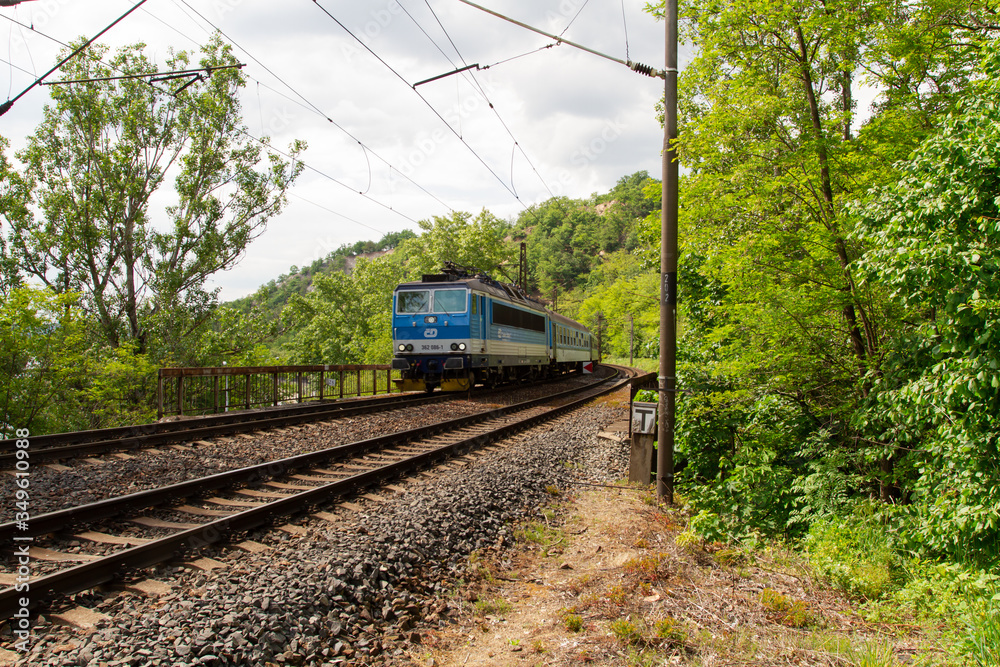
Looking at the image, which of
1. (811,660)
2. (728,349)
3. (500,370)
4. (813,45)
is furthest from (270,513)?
(500,370)

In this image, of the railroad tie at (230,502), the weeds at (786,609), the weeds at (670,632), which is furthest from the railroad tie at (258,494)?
the weeds at (786,609)

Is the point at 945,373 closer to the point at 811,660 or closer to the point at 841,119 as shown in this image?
the point at 811,660

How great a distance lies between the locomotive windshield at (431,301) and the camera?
16078 millimetres

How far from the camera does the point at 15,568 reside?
413cm

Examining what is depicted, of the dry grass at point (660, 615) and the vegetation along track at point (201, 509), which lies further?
the vegetation along track at point (201, 509)

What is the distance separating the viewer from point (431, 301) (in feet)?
53.6

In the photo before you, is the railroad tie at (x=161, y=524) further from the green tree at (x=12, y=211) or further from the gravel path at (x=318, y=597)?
the green tree at (x=12, y=211)

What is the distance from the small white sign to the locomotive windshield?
8755 mm

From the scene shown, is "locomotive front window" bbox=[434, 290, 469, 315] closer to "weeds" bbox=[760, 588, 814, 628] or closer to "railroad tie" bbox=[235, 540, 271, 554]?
"railroad tie" bbox=[235, 540, 271, 554]

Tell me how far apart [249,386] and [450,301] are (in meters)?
5.79

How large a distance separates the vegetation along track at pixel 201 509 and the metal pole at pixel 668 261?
11.1 feet

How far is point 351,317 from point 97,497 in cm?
5532

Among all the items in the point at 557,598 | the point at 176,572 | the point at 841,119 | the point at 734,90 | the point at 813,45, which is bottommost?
the point at 557,598

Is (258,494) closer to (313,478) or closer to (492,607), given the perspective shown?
(313,478)
